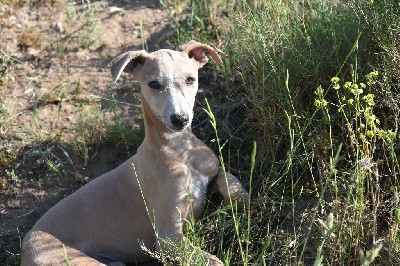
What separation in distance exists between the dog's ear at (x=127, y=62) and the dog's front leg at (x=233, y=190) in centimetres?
94

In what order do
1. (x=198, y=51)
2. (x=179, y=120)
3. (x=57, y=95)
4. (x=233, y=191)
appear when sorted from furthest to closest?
1. (x=57, y=95)
2. (x=198, y=51)
3. (x=233, y=191)
4. (x=179, y=120)

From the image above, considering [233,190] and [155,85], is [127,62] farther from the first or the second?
[233,190]

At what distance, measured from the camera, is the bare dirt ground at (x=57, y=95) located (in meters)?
5.77

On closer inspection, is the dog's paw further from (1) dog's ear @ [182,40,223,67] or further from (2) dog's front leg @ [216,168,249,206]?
(1) dog's ear @ [182,40,223,67]

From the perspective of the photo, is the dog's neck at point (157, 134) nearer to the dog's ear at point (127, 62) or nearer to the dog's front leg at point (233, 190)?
the dog's ear at point (127, 62)

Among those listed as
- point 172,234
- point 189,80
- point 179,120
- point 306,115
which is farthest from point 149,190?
point 306,115

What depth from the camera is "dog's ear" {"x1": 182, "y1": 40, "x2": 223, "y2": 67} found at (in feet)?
15.5

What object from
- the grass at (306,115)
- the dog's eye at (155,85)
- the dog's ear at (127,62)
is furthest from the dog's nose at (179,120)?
the grass at (306,115)

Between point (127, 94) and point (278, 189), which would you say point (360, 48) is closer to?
point (278, 189)

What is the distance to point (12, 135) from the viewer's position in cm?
615

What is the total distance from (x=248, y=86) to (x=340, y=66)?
74 centimetres

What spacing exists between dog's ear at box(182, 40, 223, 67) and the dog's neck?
45 cm

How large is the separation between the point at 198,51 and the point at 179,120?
2.48ft

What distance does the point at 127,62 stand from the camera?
455cm
